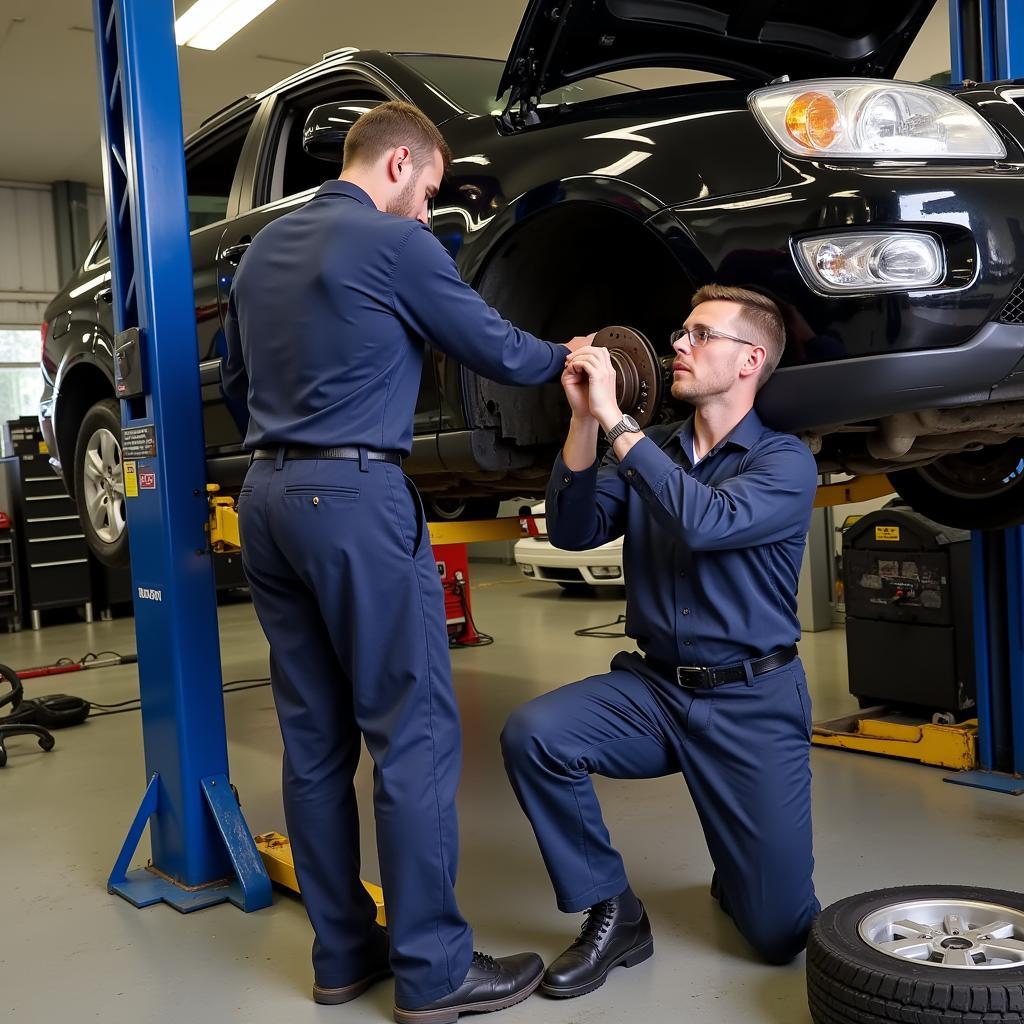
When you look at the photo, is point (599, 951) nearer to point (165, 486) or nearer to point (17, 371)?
point (165, 486)

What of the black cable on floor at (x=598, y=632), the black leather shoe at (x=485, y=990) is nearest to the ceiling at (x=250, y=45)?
the black cable on floor at (x=598, y=632)

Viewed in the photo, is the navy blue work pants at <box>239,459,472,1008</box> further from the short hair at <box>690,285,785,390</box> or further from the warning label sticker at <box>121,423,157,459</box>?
the warning label sticker at <box>121,423,157,459</box>

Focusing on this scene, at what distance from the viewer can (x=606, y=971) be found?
2.01 m

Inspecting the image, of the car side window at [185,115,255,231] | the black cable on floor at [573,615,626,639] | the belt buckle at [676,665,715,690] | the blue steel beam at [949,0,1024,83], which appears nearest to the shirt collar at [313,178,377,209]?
the belt buckle at [676,665,715,690]

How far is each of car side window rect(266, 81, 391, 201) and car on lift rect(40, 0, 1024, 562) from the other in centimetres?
3

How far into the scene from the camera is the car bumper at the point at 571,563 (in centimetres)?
763

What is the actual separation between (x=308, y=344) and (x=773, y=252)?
813mm

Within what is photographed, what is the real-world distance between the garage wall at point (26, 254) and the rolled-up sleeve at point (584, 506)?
1069 cm

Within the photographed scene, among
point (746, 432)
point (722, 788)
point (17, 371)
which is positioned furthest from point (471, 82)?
point (17, 371)

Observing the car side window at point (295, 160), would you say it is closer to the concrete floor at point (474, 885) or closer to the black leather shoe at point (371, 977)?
the concrete floor at point (474, 885)

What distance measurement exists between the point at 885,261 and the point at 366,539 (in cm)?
98

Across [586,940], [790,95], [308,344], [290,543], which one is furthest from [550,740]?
[790,95]

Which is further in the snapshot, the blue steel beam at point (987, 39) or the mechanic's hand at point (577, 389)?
the blue steel beam at point (987, 39)

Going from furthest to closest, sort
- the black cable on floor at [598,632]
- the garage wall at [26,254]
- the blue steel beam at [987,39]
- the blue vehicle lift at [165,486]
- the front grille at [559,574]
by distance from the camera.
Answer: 1. the garage wall at [26,254]
2. the front grille at [559,574]
3. the black cable on floor at [598,632]
4. the blue steel beam at [987,39]
5. the blue vehicle lift at [165,486]
